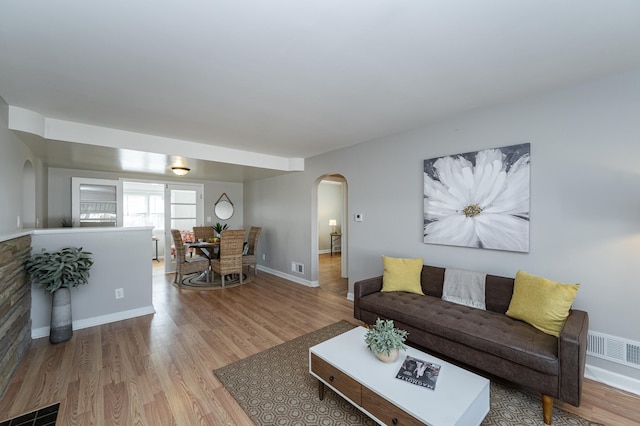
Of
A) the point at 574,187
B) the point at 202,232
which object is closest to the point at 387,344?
the point at 574,187

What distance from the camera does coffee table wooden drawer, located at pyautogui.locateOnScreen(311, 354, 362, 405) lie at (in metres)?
1.71

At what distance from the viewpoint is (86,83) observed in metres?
2.23

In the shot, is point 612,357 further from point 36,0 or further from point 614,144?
point 36,0

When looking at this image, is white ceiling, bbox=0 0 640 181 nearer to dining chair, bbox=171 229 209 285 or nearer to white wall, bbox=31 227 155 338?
white wall, bbox=31 227 155 338

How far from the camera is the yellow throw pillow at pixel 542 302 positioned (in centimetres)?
205

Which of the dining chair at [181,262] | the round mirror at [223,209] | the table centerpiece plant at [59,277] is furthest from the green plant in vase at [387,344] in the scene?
the round mirror at [223,209]

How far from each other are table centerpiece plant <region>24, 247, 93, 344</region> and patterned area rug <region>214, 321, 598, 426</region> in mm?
2010

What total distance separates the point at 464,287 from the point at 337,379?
1.73 meters

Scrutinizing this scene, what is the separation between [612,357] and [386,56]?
2956mm

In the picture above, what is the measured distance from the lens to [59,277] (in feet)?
9.37

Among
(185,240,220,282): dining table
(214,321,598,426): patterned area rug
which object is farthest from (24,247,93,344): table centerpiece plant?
(185,240,220,282): dining table

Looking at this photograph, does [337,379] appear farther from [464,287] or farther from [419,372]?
[464,287]

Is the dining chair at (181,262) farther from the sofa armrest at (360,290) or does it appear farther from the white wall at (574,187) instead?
the white wall at (574,187)

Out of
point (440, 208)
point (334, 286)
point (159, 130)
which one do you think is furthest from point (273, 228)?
point (440, 208)
